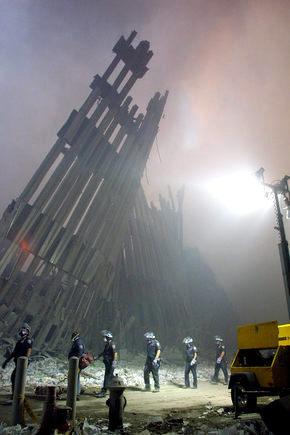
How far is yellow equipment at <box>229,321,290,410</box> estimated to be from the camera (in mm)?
5629

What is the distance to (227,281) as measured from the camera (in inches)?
1203

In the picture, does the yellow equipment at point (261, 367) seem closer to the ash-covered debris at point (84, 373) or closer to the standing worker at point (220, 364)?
the ash-covered debris at point (84, 373)

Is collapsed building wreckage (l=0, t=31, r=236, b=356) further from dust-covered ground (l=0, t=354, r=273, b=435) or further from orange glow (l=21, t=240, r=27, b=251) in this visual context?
dust-covered ground (l=0, t=354, r=273, b=435)

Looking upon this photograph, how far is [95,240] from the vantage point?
1511 cm

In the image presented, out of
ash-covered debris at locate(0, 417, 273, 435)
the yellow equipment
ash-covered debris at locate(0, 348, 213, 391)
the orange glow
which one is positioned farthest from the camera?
the orange glow

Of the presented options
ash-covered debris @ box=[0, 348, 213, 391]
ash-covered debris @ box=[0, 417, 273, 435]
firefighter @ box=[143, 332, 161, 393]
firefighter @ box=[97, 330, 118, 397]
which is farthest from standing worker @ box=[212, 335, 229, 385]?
ash-covered debris @ box=[0, 417, 273, 435]

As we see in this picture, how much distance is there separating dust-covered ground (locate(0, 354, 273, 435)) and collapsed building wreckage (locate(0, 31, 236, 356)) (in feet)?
7.70

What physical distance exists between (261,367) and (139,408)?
2.75 metres

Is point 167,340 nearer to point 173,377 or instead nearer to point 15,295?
point 173,377

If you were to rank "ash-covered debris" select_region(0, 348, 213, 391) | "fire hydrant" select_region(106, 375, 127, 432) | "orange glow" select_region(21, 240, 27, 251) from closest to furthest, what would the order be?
"fire hydrant" select_region(106, 375, 127, 432)
"ash-covered debris" select_region(0, 348, 213, 391)
"orange glow" select_region(21, 240, 27, 251)

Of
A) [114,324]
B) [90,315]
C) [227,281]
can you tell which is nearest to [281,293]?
[227,281]

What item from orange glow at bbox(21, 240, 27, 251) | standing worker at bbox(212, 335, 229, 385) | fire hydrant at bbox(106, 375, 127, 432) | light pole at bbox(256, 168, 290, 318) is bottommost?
fire hydrant at bbox(106, 375, 127, 432)

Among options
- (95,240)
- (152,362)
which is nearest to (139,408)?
(152,362)

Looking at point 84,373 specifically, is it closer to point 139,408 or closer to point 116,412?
point 139,408
